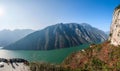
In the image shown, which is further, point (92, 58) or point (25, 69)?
point (92, 58)

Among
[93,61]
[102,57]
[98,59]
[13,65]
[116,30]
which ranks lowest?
[13,65]

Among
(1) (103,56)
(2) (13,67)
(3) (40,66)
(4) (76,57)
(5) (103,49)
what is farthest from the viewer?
(4) (76,57)

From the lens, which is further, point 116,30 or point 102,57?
point 116,30

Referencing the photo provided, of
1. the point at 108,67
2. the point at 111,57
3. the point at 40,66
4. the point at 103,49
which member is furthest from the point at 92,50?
the point at 40,66

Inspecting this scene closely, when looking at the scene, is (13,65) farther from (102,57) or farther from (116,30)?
(116,30)

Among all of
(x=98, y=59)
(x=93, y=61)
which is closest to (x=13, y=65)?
(x=93, y=61)

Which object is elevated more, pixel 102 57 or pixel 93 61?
pixel 102 57

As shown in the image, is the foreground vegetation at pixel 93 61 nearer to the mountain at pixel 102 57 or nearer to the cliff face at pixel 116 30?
the mountain at pixel 102 57

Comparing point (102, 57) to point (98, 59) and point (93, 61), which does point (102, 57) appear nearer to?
point (98, 59)

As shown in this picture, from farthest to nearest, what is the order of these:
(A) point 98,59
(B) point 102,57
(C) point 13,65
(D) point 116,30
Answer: (D) point 116,30 < (B) point 102,57 < (A) point 98,59 < (C) point 13,65

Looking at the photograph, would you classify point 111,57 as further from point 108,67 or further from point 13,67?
point 13,67

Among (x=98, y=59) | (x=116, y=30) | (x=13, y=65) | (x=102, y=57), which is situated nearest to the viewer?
(x=13, y=65)
